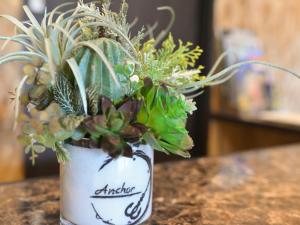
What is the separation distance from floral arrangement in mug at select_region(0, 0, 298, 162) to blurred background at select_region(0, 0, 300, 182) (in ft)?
2.97

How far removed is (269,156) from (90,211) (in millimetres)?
781

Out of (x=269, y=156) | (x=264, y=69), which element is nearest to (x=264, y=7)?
(x=264, y=69)

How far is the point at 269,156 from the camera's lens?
1.23 metres

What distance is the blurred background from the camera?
68.8 inches

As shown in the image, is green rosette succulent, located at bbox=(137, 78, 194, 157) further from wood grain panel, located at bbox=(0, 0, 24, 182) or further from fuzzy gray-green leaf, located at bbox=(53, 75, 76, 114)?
wood grain panel, located at bbox=(0, 0, 24, 182)

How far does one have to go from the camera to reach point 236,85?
7.18 ft

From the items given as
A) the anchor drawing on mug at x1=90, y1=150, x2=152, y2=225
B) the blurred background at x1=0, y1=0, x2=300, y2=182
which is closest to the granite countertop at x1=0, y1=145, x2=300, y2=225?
the anchor drawing on mug at x1=90, y1=150, x2=152, y2=225

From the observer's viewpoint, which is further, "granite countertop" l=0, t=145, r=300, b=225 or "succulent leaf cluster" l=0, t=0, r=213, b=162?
"granite countertop" l=0, t=145, r=300, b=225

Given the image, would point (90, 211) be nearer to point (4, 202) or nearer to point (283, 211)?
point (4, 202)

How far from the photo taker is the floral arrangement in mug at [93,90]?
0.54 metres

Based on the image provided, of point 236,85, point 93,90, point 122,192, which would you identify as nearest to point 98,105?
point 93,90

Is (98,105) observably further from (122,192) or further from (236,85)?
(236,85)

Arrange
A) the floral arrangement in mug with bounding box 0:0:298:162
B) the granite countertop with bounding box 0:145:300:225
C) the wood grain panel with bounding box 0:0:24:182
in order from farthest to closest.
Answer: the wood grain panel with bounding box 0:0:24:182 < the granite countertop with bounding box 0:145:300:225 < the floral arrangement in mug with bounding box 0:0:298:162

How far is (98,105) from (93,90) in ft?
0.07
